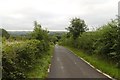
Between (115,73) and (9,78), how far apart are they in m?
9.45

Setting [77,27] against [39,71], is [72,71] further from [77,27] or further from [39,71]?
[77,27]

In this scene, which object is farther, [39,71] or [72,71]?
[72,71]

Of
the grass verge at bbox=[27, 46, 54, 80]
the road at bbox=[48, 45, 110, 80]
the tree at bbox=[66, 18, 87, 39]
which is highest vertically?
the tree at bbox=[66, 18, 87, 39]

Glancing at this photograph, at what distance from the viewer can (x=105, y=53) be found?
1204 inches

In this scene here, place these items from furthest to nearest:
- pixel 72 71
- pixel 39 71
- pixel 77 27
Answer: pixel 77 27 < pixel 72 71 < pixel 39 71

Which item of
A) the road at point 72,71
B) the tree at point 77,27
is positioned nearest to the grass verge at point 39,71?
the road at point 72,71

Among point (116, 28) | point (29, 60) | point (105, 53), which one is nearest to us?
point (29, 60)

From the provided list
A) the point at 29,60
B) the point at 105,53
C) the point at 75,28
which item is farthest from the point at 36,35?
the point at 75,28

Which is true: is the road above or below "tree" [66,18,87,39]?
below

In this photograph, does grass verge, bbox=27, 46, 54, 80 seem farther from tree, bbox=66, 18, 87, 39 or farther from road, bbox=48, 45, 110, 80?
tree, bbox=66, 18, 87, 39

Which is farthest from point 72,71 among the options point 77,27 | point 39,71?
point 77,27

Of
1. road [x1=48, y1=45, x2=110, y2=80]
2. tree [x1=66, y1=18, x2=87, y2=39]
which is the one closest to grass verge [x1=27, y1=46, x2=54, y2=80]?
road [x1=48, y1=45, x2=110, y2=80]

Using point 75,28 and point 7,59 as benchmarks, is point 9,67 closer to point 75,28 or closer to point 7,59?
point 7,59

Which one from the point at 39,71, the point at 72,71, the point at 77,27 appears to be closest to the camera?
the point at 39,71
